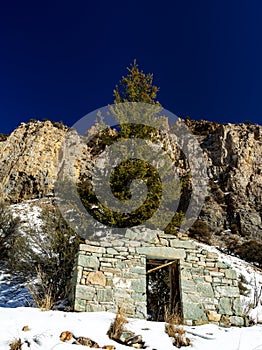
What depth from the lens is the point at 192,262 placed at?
23.1 feet

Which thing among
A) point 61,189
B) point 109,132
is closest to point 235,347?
point 61,189

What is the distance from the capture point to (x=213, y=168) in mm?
39250

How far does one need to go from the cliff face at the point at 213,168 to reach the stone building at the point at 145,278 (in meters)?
20.6

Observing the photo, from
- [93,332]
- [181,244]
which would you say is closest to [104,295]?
[93,332]

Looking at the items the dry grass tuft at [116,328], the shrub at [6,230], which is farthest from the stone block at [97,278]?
the shrub at [6,230]

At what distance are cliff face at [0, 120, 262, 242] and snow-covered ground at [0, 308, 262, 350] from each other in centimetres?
2219

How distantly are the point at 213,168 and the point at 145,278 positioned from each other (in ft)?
112

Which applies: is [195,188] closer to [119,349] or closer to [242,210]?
[242,210]

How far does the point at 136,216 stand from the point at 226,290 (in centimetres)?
458

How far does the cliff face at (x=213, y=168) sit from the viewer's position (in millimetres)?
31266

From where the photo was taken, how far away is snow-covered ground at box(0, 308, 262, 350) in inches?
168

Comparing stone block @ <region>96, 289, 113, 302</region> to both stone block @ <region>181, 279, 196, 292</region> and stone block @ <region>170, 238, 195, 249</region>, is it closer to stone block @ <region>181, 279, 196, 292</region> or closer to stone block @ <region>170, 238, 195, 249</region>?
stone block @ <region>181, 279, 196, 292</region>

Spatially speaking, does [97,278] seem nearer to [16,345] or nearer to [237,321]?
[16,345]

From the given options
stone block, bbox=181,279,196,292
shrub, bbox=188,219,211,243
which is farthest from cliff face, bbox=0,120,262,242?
stone block, bbox=181,279,196,292
